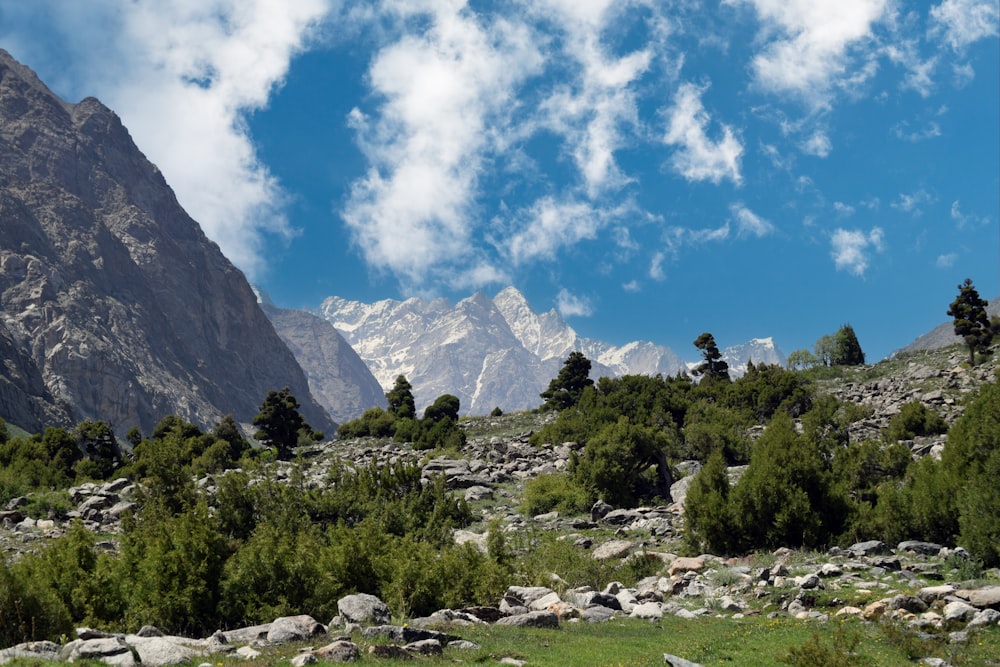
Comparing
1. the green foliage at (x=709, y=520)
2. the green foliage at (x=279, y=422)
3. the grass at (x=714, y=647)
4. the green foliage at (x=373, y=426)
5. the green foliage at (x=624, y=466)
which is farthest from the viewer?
the green foliage at (x=373, y=426)

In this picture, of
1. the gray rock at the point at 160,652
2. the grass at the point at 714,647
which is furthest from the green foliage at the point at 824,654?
the gray rock at the point at 160,652

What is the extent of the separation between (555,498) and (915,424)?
21.2m

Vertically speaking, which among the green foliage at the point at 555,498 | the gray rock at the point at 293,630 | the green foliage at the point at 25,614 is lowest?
the gray rock at the point at 293,630

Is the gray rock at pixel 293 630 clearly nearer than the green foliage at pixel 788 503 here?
Yes

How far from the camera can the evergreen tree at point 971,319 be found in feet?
193

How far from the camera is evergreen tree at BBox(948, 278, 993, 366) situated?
193 ft

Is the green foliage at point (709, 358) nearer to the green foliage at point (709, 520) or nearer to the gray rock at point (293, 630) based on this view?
the green foliage at point (709, 520)

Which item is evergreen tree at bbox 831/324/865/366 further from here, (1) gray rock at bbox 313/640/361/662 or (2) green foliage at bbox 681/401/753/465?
(1) gray rock at bbox 313/640/361/662

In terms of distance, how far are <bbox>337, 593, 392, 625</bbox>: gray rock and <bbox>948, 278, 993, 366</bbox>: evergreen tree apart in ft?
183

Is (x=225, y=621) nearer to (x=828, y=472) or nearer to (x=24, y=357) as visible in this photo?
(x=828, y=472)

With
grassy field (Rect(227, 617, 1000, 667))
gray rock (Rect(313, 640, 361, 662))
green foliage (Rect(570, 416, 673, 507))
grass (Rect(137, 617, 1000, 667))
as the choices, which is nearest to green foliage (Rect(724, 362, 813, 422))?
green foliage (Rect(570, 416, 673, 507))

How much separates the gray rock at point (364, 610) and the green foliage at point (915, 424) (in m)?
33.0

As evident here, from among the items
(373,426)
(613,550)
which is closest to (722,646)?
(613,550)

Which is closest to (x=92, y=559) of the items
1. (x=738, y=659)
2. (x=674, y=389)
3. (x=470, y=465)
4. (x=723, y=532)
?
(x=738, y=659)
